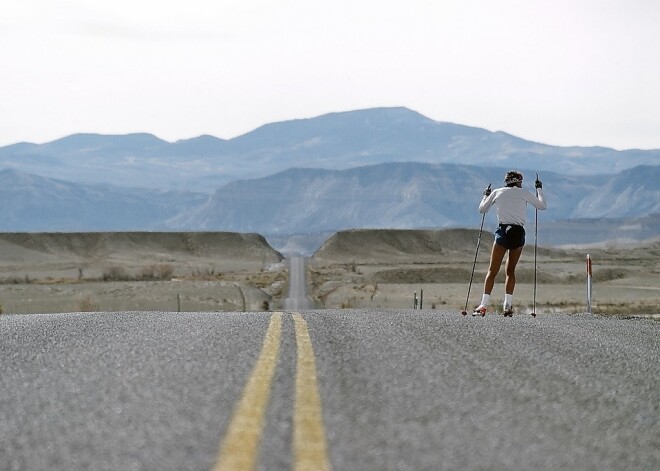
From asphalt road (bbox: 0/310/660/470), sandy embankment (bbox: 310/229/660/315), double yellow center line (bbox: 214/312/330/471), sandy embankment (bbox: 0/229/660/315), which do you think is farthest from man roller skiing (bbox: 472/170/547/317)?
sandy embankment (bbox: 0/229/660/315)

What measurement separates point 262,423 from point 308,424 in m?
0.21

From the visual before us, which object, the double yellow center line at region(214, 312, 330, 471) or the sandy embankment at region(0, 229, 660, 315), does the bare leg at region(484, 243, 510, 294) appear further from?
the sandy embankment at region(0, 229, 660, 315)

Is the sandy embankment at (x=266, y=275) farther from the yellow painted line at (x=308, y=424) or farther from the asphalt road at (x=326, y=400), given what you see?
the yellow painted line at (x=308, y=424)

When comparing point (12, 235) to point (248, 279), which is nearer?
→ point (248, 279)

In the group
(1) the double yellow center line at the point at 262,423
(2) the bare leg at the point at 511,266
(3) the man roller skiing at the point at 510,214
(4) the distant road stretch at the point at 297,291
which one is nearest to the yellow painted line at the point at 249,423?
(1) the double yellow center line at the point at 262,423

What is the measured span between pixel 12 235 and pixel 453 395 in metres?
154

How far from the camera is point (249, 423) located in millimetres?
4543

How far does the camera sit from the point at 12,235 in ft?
499

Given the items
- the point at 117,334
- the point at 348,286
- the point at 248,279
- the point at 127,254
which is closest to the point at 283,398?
the point at 117,334

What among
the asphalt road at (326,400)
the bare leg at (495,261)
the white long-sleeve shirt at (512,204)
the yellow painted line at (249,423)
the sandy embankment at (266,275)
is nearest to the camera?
the yellow painted line at (249,423)

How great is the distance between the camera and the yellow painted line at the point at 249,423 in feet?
12.5

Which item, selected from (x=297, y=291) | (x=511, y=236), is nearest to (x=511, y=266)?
(x=511, y=236)

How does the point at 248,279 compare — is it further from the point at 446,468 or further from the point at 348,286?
the point at 446,468

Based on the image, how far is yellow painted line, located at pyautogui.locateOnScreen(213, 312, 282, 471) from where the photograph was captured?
12.5ft
